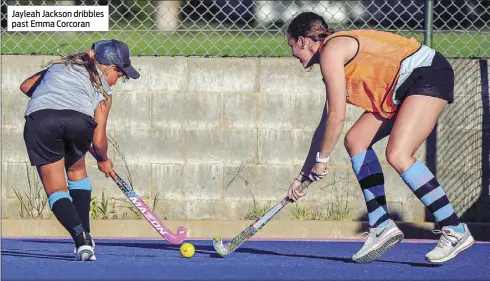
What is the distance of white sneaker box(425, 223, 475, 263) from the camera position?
7.53 metres

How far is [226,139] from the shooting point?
1057 cm

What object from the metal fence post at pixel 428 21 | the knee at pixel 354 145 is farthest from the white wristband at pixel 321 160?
the metal fence post at pixel 428 21

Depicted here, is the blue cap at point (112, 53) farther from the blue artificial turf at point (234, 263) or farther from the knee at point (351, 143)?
the knee at point (351, 143)

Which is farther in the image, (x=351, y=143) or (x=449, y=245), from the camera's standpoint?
(x=351, y=143)

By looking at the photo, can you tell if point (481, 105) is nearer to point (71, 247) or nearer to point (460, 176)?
point (460, 176)

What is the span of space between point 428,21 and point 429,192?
11.6 feet

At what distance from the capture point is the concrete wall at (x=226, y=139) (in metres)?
10.6

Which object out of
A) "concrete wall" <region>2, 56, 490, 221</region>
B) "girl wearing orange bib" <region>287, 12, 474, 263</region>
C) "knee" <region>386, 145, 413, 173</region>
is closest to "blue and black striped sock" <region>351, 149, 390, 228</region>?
"girl wearing orange bib" <region>287, 12, 474, 263</region>

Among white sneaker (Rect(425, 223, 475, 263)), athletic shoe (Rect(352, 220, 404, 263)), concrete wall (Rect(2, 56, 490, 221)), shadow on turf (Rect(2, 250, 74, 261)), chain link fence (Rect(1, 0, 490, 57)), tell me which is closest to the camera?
white sneaker (Rect(425, 223, 475, 263))

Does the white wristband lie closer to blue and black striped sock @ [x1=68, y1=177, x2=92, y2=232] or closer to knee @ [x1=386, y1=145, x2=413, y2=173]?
knee @ [x1=386, y1=145, x2=413, y2=173]

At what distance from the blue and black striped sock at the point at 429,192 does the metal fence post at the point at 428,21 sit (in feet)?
11.1

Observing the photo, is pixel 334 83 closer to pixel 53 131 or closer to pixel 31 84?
pixel 53 131

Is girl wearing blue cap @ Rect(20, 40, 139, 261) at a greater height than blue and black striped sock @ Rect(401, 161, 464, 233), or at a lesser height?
greater

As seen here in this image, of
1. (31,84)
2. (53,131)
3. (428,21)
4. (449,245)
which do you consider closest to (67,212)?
(53,131)
